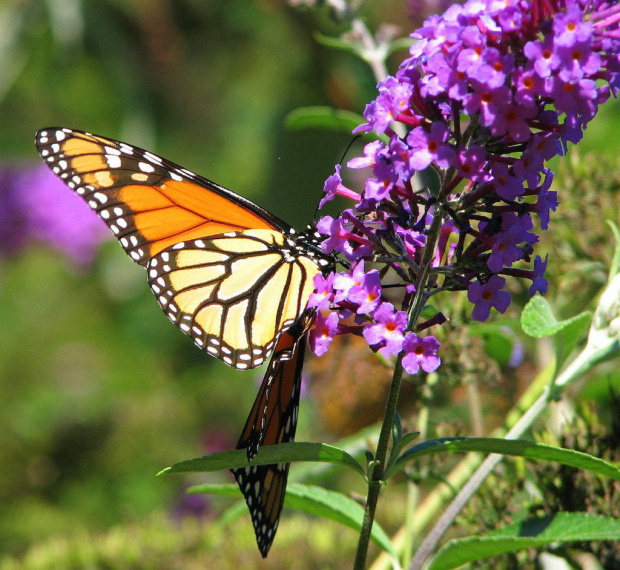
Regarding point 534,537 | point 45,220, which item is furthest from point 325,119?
point 45,220

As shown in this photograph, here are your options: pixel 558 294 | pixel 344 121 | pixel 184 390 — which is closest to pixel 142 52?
pixel 184 390

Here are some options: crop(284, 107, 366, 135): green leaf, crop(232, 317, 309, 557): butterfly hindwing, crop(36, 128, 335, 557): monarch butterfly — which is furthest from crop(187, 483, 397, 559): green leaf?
crop(284, 107, 366, 135): green leaf

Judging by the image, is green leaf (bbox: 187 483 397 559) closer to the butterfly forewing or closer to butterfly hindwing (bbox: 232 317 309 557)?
butterfly hindwing (bbox: 232 317 309 557)

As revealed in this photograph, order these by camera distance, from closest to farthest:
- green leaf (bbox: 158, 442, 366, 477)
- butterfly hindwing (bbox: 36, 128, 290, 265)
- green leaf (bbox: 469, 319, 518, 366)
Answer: green leaf (bbox: 158, 442, 366, 477) < green leaf (bbox: 469, 319, 518, 366) < butterfly hindwing (bbox: 36, 128, 290, 265)

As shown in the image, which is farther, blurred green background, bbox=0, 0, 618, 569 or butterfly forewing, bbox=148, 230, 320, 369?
blurred green background, bbox=0, 0, 618, 569

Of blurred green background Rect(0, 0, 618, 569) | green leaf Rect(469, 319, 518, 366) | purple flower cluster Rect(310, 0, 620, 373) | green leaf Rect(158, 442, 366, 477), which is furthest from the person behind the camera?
blurred green background Rect(0, 0, 618, 569)

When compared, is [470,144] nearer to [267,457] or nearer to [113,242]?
[267,457]

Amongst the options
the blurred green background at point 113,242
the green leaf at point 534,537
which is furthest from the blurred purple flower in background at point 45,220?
the green leaf at point 534,537
